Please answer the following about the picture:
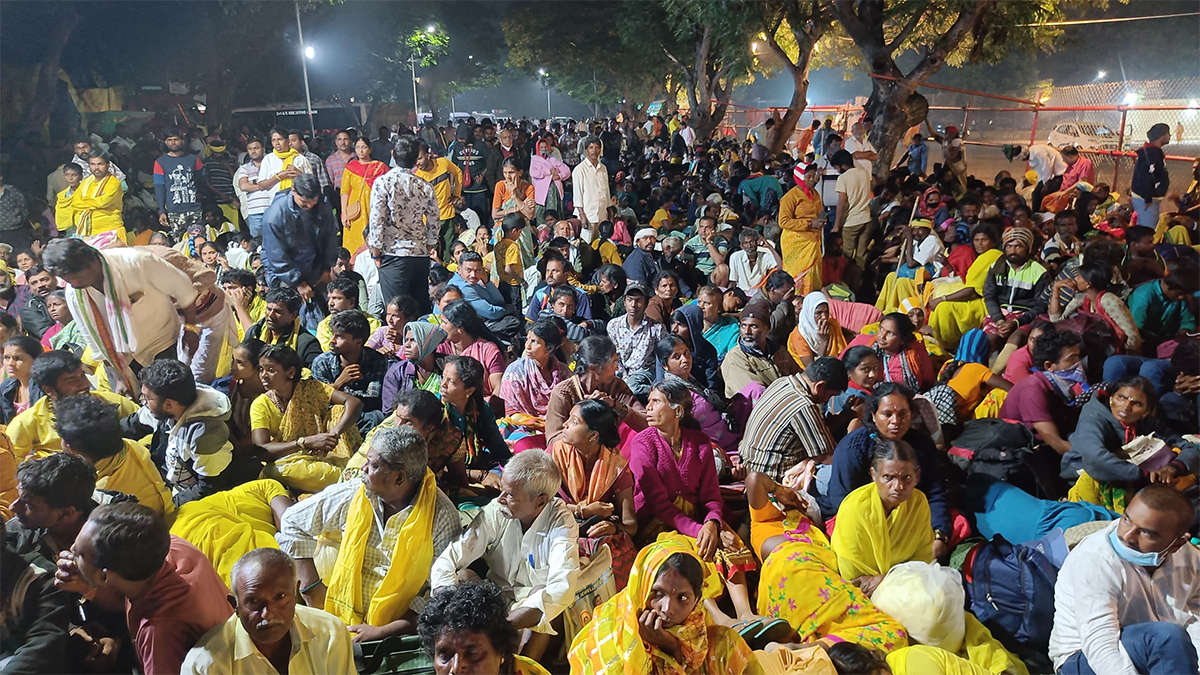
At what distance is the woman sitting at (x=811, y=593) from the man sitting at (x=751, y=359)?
1.33 meters

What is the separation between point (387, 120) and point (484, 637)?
23765mm

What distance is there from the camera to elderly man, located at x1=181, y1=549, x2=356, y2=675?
2.17 m

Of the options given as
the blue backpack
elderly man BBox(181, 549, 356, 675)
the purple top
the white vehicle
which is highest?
the white vehicle

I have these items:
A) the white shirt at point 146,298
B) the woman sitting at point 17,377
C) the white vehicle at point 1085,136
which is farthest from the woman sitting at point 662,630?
the white vehicle at point 1085,136

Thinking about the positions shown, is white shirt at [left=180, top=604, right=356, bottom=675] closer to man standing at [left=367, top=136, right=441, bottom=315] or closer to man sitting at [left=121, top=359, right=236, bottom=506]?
man sitting at [left=121, top=359, right=236, bottom=506]

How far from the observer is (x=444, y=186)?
7863mm

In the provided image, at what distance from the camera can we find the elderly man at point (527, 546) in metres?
2.74

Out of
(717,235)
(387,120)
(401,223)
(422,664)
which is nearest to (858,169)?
(717,235)

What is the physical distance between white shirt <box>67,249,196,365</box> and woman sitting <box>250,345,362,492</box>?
1.03 meters

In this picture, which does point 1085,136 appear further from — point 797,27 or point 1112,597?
point 1112,597

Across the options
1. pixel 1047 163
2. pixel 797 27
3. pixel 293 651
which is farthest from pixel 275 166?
pixel 1047 163

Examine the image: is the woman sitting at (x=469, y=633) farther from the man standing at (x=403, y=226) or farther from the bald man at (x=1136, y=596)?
the man standing at (x=403, y=226)

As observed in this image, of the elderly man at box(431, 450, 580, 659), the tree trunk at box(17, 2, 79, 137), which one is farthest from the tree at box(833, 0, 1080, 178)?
the tree trunk at box(17, 2, 79, 137)

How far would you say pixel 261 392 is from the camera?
13.1ft
